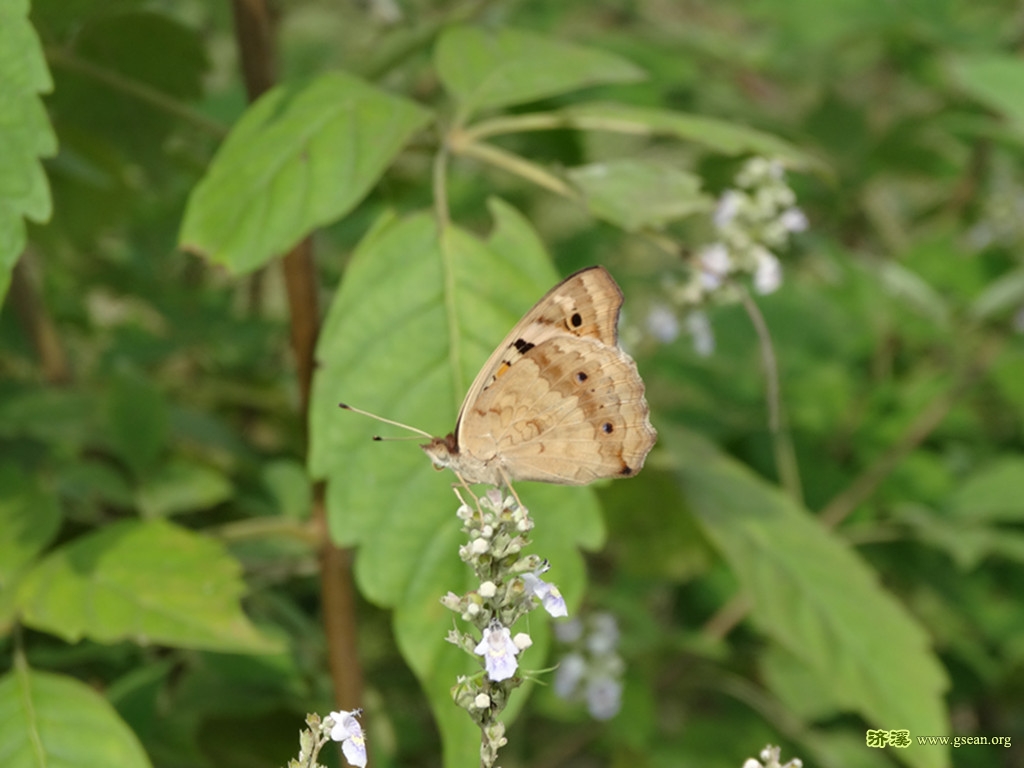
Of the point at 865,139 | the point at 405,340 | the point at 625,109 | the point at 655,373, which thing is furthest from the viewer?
the point at 865,139

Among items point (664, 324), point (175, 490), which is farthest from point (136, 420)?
point (664, 324)

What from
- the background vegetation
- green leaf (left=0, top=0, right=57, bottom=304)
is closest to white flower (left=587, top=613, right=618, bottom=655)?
the background vegetation

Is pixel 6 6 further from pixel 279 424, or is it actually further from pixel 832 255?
pixel 832 255

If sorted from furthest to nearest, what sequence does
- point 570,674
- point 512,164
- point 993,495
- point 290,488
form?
point 993,495, point 570,674, point 290,488, point 512,164

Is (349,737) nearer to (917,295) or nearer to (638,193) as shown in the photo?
(638,193)

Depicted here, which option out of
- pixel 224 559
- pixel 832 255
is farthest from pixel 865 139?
pixel 224 559

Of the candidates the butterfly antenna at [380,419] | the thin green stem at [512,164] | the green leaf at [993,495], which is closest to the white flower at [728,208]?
the thin green stem at [512,164]

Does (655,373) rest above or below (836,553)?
above

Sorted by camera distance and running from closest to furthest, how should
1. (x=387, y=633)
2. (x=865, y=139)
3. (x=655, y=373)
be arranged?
(x=387, y=633)
(x=655, y=373)
(x=865, y=139)
